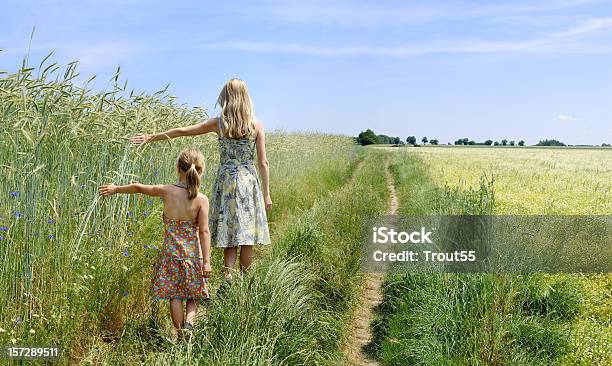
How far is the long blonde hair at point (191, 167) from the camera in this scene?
431 cm

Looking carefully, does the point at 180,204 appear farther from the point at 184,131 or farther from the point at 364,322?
the point at 364,322

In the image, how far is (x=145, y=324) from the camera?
458 cm

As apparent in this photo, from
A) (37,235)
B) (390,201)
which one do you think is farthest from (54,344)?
(390,201)

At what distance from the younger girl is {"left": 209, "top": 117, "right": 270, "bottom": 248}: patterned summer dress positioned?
744mm

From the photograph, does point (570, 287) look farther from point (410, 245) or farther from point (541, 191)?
point (541, 191)

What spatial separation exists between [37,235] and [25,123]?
82 centimetres

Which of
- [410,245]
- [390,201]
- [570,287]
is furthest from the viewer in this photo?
[390,201]

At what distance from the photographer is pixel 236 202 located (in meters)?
5.17

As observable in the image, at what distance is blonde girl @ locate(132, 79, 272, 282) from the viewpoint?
5.08 meters

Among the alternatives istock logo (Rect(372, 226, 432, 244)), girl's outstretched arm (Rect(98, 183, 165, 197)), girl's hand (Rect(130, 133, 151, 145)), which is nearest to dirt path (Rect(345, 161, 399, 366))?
istock logo (Rect(372, 226, 432, 244))

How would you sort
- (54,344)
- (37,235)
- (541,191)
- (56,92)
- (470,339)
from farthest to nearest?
1. (541,191)
2. (56,92)
3. (470,339)
4. (37,235)
5. (54,344)

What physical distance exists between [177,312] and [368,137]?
107246 mm

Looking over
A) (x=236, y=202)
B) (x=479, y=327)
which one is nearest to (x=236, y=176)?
(x=236, y=202)

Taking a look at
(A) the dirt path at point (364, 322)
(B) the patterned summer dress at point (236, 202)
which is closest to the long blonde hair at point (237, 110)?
(B) the patterned summer dress at point (236, 202)
